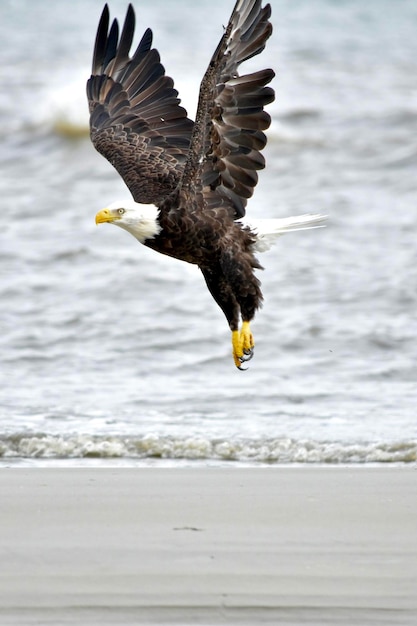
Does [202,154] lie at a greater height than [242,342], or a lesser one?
greater

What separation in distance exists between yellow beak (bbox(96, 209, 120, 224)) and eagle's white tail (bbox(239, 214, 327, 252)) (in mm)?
658

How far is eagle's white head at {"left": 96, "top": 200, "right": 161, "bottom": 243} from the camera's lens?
242 inches

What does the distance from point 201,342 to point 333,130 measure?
763 centimetres

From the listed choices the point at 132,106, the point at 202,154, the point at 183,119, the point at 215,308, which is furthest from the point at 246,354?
the point at 215,308

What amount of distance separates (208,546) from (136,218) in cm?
247

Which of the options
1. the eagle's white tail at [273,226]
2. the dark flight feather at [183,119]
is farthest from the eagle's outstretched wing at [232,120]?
the eagle's white tail at [273,226]

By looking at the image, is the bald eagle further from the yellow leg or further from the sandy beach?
the sandy beach

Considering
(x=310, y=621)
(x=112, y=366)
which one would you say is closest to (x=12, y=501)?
(x=310, y=621)

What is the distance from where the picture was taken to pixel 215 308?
8.97 m

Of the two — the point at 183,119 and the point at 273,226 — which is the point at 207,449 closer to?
the point at 273,226

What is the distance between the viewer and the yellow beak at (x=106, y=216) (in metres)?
6.22

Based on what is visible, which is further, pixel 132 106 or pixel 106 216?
pixel 132 106

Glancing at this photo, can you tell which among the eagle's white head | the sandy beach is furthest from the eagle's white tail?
the sandy beach

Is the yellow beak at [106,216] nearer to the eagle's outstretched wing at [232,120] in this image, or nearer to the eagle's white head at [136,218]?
the eagle's white head at [136,218]
